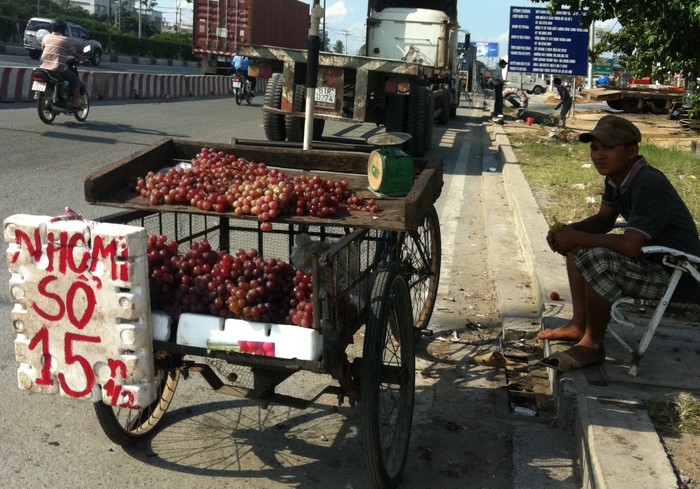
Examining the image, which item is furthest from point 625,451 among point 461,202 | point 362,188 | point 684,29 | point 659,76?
point 659,76

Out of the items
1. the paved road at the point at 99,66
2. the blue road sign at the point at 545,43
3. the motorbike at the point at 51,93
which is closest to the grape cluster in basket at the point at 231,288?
the motorbike at the point at 51,93

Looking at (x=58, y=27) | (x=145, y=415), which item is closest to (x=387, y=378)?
(x=145, y=415)

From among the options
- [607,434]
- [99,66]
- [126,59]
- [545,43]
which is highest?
[126,59]

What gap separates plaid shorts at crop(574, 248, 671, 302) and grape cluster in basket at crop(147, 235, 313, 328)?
162 cm

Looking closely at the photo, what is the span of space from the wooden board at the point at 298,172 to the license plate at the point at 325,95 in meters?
7.65

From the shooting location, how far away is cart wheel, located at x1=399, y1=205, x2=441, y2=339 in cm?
498

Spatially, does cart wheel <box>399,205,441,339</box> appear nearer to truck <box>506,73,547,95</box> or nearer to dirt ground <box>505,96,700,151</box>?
dirt ground <box>505,96,700,151</box>

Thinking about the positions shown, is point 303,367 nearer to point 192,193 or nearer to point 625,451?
point 192,193

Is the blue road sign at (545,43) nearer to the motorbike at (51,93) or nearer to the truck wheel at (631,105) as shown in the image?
the truck wheel at (631,105)

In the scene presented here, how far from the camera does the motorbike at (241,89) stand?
2414cm

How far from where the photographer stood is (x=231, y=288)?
3.21 m

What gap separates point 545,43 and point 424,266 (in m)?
19.5

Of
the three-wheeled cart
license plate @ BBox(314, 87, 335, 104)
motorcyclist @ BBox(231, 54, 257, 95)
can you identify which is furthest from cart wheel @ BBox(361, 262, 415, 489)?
motorcyclist @ BBox(231, 54, 257, 95)

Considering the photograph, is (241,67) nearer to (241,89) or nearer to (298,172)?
(241,89)
